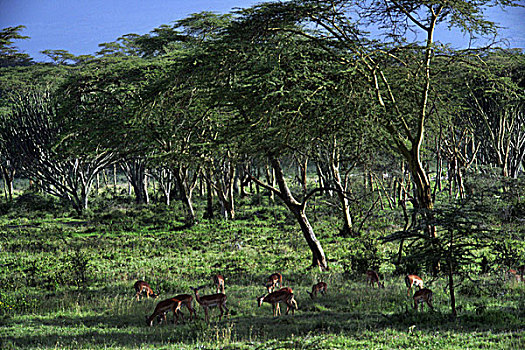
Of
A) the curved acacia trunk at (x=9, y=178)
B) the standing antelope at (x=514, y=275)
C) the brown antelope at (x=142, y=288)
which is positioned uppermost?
the curved acacia trunk at (x=9, y=178)

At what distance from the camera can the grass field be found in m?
6.84

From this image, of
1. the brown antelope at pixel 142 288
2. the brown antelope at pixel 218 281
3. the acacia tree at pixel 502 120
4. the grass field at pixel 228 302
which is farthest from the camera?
the acacia tree at pixel 502 120

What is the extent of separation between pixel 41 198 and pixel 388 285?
32.0m

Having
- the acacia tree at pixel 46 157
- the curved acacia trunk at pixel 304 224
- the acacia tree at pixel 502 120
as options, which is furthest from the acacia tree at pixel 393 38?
the acacia tree at pixel 46 157

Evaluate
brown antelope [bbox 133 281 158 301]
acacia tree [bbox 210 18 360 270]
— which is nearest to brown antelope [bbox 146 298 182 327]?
brown antelope [bbox 133 281 158 301]

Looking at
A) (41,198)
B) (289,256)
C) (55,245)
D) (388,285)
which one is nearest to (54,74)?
(41,198)

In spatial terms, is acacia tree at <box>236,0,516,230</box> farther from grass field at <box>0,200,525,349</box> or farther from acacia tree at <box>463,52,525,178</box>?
acacia tree at <box>463,52,525,178</box>

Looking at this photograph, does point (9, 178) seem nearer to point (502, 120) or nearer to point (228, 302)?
point (228, 302)

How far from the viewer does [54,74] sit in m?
38.6

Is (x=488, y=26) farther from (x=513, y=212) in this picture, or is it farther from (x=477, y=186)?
(x=513, y=212)

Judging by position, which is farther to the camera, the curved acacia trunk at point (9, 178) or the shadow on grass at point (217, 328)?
the curved acacia trunk at point (9, 178)

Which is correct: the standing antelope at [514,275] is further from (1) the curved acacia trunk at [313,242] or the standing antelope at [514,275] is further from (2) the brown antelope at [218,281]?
(2) the brown antelope at [218,281]

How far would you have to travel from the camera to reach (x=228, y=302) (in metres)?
9.48

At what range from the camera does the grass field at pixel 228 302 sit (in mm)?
6840
